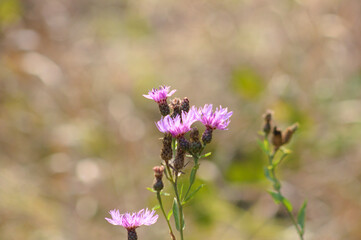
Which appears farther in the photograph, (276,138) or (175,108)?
(276,138)

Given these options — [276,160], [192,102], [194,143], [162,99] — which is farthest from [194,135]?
[192,102]

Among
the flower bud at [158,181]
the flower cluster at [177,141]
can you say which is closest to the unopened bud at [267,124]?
the flower cluster at [177,141]

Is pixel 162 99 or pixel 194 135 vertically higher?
pixel 162 99

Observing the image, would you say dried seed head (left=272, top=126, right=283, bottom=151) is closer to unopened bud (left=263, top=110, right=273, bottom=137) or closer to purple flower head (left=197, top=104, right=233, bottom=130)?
unopened bud (left=263, top=110, right=273, bottom=137)

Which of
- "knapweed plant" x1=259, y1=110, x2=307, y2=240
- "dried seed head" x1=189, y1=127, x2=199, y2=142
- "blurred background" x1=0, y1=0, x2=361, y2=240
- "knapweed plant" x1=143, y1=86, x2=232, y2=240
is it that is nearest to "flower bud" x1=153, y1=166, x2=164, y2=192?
"knapweed plant" x1=143, y1=86, x2=232, y2=240

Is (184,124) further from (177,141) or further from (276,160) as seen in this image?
(276,160)

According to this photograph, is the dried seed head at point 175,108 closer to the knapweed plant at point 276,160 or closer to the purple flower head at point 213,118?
the purple flower head at point 213,118
